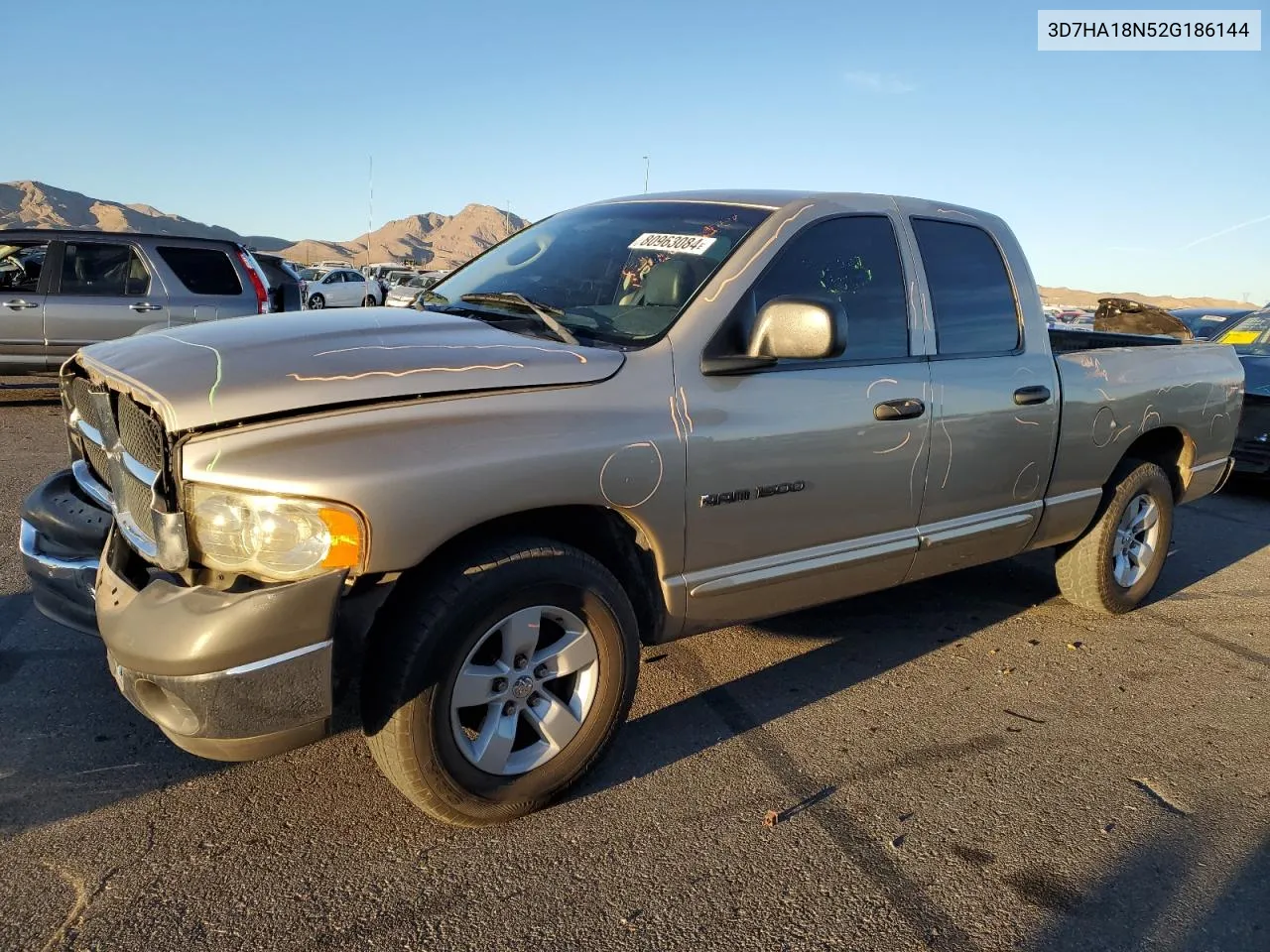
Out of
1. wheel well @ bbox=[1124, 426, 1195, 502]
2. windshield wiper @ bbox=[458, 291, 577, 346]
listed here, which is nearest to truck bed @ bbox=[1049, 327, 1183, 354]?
wheel well @ bbox=[1124, 426, 1195, 502]

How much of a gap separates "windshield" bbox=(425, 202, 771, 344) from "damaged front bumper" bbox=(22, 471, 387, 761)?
126 cm

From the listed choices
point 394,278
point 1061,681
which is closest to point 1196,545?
point 1061,681

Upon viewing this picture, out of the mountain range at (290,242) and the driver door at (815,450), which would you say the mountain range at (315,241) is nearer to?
the mountain range at (290,242)

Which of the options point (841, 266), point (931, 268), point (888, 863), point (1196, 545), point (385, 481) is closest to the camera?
point (385, 481)

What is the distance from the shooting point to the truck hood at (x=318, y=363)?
2.29 metres

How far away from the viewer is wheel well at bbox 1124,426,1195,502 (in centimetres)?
487

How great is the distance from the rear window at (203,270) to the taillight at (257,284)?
0.43 ft

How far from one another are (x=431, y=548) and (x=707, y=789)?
123cm

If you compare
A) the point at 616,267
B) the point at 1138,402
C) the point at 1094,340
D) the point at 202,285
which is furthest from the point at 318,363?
the point at 202,285

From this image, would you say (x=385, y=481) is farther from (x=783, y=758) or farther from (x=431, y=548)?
(x=783, y=758)

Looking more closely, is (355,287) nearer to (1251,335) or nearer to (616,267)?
(1251,335)

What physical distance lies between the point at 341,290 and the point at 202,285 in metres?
21.9

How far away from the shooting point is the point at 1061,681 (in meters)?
4.00

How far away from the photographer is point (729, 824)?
2.80 m
